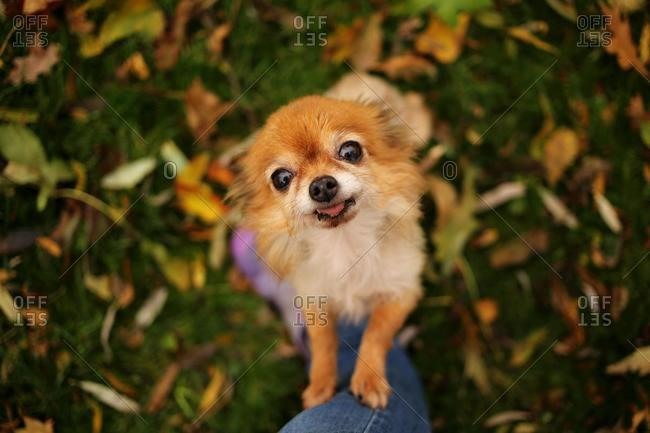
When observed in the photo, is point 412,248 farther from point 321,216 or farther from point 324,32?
point 324,32

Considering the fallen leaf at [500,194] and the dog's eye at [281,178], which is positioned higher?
the dog's eye at [281,178]

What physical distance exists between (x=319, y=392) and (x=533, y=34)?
7.75ft

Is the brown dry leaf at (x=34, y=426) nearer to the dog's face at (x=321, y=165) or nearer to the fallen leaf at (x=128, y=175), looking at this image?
the fallen leaf at (x=128, y=175)

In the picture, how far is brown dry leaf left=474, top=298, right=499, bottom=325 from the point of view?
3.02m

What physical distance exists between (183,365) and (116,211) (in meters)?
1.00

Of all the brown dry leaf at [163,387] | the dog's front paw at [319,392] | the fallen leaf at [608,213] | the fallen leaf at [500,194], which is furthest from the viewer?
the fallen leaf at [500,194]

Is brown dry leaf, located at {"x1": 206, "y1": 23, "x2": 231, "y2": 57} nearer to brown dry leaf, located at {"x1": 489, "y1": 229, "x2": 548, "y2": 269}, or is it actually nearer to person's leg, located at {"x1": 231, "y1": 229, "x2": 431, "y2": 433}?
person's leg, located at {"x1": 231, "y1": 229, "x2": 431, "y2": 433}

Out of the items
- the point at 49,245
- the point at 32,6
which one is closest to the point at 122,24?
the point at 32,6

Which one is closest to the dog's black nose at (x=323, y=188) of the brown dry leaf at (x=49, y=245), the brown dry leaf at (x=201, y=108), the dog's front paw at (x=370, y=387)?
the dog's front paw at (x=370, y=387)

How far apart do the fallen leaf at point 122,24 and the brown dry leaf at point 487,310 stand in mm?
2574

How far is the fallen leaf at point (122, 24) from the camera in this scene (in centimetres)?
292

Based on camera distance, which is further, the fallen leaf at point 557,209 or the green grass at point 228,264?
the fallen leaf at point 557,209

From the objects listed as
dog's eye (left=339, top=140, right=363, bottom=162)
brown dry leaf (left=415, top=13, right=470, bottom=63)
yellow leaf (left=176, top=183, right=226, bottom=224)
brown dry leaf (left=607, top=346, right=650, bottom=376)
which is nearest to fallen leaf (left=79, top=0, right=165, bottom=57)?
yellow leaf (left=176, top=183, right=226, bottom=224)

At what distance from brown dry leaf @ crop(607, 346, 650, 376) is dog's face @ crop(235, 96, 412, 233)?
1.53 m
